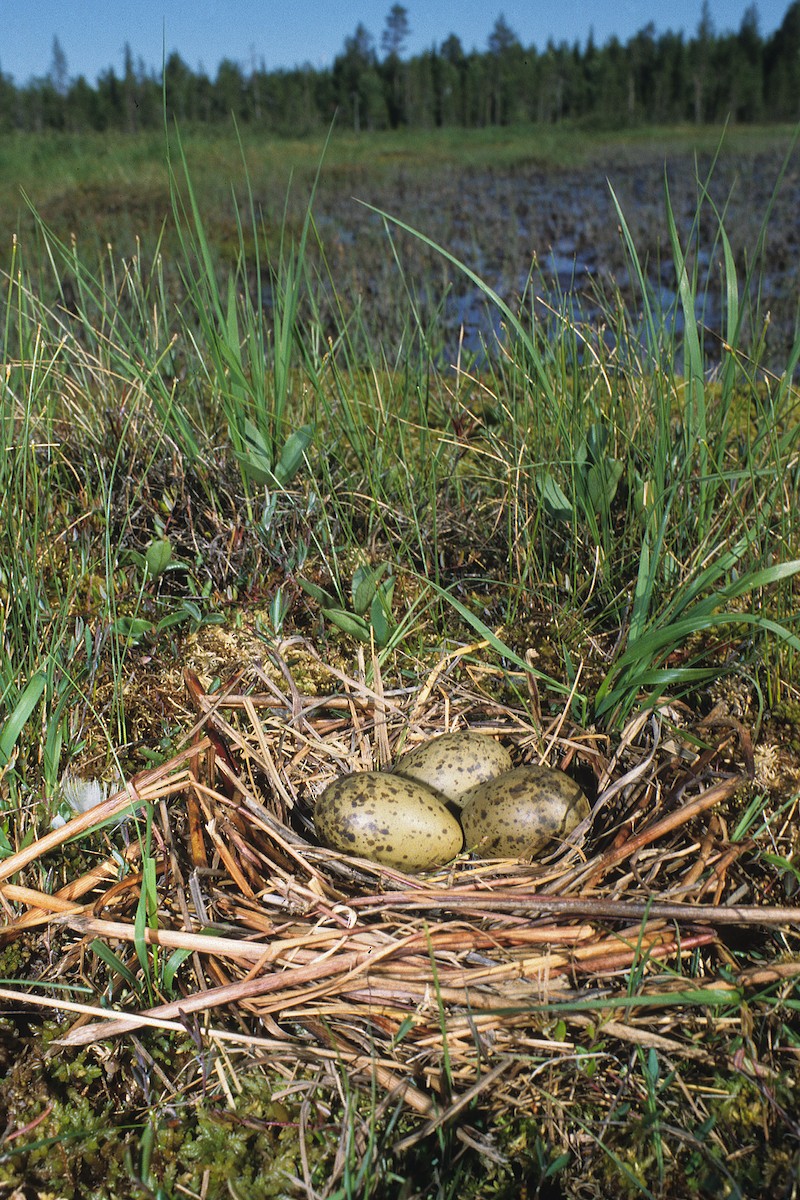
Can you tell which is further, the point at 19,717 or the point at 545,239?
the point at 545,239

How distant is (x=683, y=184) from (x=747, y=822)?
740 inches

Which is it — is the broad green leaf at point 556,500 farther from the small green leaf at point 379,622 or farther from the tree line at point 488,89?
the tree line at point 488,89

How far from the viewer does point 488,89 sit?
48.8m

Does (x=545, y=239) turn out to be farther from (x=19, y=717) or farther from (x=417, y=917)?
(x=417, y=917)

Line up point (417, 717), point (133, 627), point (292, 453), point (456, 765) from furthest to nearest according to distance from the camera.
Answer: point (292, 453) → point (133, 627) → point (417, 717) → point (456, 765)

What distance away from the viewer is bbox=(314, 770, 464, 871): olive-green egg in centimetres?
158

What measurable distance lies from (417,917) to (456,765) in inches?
14.3

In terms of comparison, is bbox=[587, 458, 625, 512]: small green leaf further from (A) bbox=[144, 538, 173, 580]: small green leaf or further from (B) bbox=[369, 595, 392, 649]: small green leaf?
(A) bbox=[144, 538, 173, 580]: small green leaf

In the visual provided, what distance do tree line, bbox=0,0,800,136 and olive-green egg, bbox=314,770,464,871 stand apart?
44.5 meters

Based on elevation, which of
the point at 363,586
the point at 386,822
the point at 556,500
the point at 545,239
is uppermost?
the point at 545,239

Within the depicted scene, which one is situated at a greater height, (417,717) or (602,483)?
(602,483)

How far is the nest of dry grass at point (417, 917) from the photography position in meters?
1.29

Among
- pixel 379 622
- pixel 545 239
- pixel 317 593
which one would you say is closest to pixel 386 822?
pixel 379 622

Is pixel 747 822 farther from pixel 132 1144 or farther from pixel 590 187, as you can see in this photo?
pixel 590 187
